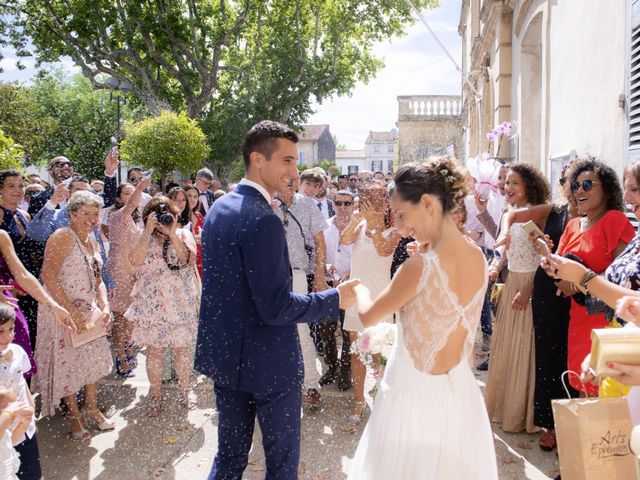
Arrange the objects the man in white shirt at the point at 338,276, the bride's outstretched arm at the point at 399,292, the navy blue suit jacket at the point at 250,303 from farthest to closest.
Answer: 1. the man in white shirt at the point at 338,276
2. the navy blue suit jacket at the point at 250,303
3. the bride's outstretched arm at the point at 399,292

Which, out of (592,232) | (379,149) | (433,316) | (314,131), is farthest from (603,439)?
(379,149)

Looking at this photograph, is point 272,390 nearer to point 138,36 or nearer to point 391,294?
point 391,294

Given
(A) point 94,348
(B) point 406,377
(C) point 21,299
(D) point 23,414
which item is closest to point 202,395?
(A) point 94,348

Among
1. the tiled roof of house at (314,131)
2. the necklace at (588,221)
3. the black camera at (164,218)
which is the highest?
the tiled roof of house at (314,131)

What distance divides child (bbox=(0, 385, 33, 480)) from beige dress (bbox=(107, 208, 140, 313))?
356 centimetres

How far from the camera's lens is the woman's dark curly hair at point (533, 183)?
4781 mm

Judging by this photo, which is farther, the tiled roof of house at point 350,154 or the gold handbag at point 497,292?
the tiled roof of house at point 350,154

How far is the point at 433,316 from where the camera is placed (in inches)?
96.9

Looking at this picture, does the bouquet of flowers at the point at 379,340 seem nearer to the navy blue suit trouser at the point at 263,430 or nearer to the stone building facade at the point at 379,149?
the navy blue suit trouser at the point at 263,430

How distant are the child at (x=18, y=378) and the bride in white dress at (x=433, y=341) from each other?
7.17 ft

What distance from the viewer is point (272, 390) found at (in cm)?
274

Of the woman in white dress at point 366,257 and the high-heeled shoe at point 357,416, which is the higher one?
the woman in white dress at point 366,257

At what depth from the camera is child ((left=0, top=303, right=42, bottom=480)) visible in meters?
3.29

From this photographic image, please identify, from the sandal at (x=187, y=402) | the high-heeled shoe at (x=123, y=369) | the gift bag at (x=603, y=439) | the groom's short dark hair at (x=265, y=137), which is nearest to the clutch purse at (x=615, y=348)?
the gift bag at (x=603, y=439)
